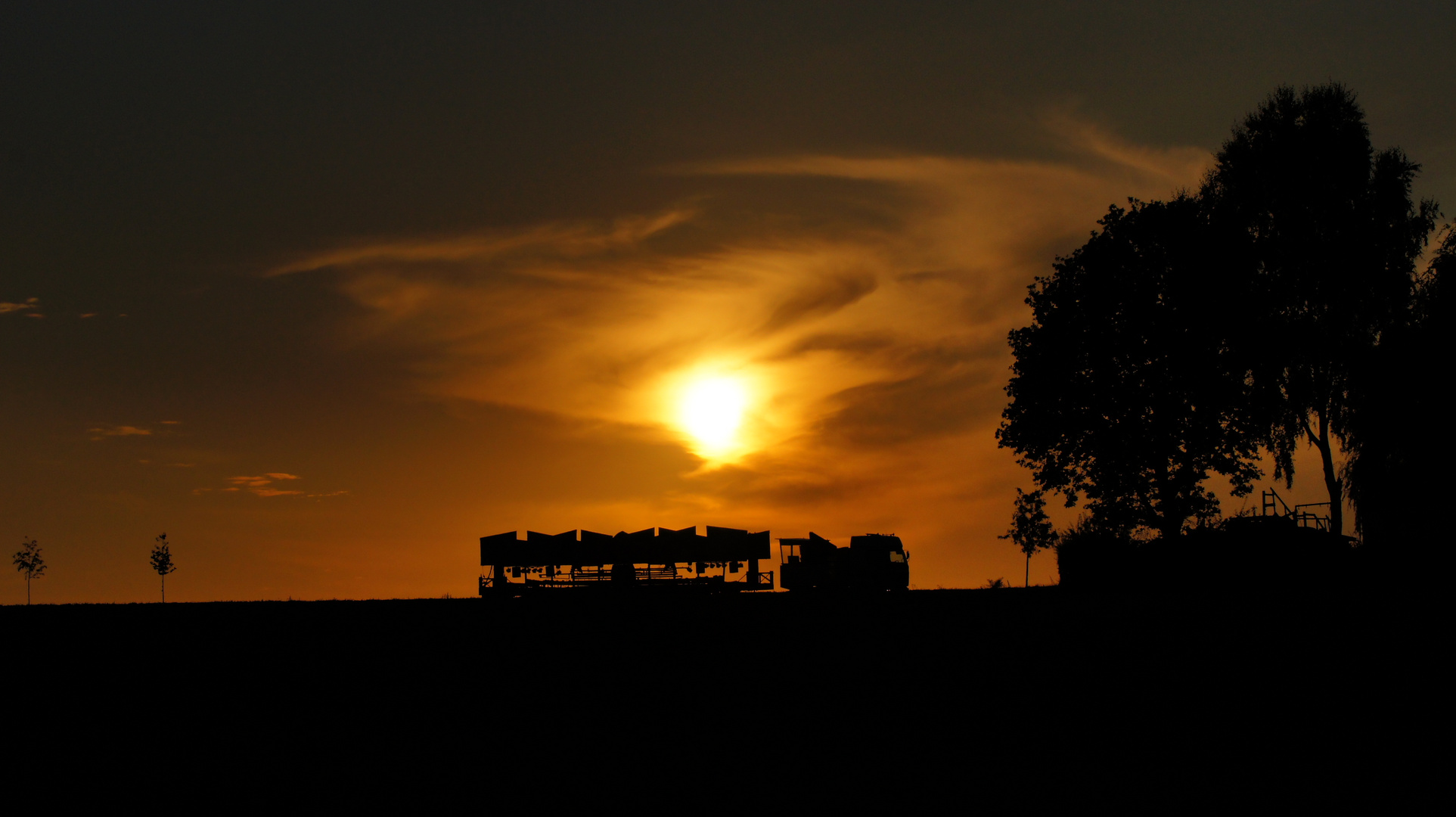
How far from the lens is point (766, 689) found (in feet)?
48.0

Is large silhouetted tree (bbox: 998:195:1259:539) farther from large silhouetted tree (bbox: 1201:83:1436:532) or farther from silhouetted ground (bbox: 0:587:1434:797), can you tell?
silhouetted ground (bbox: 0:587:1434:797)

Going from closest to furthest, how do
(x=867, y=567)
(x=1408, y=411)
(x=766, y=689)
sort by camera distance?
(x=766, y=689) < (x=1408, y=411) < (x=867, y=567)

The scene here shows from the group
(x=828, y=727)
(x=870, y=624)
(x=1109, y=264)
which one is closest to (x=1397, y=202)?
(x=1109, y=264)

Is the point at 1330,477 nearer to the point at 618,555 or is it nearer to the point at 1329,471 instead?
the point at 1329,471

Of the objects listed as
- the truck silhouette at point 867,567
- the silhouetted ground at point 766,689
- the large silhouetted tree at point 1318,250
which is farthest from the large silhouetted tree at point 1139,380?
the silhouetted ground at point 766,689

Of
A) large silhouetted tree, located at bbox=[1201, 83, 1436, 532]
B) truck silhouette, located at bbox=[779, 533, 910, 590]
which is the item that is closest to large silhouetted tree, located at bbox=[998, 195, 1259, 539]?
large silhouetted tree, located at bbox=[1201, 83, 1436, 532]

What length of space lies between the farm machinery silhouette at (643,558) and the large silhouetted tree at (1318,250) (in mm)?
21453

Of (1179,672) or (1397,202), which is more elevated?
(1397,202)

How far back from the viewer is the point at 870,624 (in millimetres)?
20469

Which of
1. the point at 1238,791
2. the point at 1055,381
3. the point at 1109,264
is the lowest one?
the point at 1238,791

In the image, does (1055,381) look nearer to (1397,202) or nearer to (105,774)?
(1397,202)

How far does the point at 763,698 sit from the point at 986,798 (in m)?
4.28

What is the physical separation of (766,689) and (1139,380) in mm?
35580

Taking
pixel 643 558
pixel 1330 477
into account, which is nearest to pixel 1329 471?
pixel 1330 477
